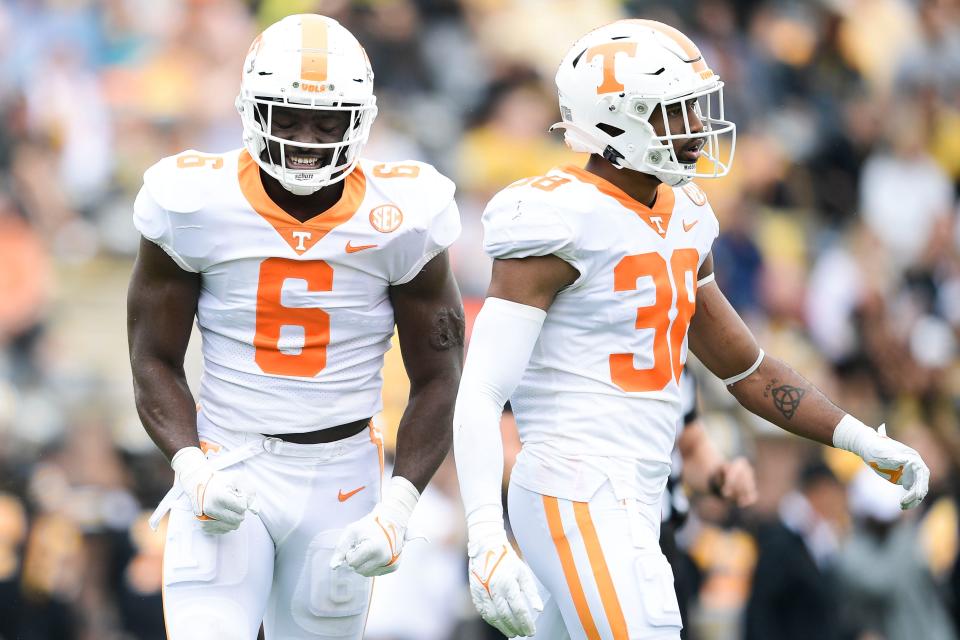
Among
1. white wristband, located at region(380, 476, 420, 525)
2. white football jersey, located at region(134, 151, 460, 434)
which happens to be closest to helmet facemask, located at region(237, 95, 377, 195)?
white football jersey, located at region(134, 151, 460, 434)

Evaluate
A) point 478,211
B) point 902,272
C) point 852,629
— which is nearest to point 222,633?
point 852,629

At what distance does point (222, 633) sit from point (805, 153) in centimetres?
818

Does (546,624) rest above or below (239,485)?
below

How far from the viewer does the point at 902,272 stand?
10734 mm

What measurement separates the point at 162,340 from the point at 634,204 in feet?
4.32

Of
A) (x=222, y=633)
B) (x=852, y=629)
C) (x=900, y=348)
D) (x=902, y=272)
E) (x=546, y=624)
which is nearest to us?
(x=222, y=633)

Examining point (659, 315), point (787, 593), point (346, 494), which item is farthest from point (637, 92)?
point (787, 593)

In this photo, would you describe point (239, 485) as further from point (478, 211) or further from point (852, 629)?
point (478, 211)

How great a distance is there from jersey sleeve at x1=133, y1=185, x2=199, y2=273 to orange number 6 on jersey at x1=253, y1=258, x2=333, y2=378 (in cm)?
25

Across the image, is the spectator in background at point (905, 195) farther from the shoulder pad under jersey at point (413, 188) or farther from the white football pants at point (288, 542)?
the white football pants at point (288, 542)

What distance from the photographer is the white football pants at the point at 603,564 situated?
3.99 m

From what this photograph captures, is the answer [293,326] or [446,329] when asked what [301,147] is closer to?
[293,326]

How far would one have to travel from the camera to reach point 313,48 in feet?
14.1

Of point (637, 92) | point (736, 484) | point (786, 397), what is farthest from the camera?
point (736, 484)
